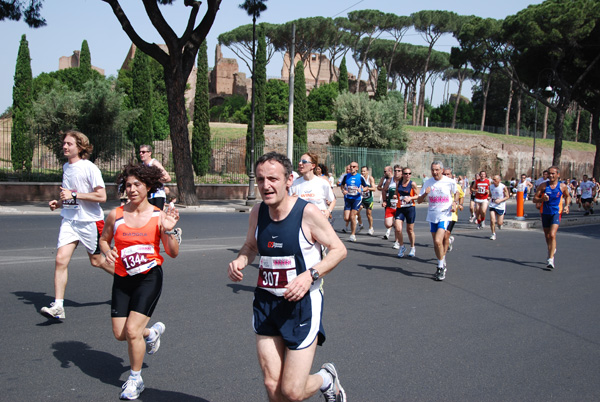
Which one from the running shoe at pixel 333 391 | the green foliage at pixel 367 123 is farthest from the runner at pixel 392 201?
the green foliage at pixel 367 123

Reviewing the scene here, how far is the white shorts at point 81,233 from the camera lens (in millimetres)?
5293

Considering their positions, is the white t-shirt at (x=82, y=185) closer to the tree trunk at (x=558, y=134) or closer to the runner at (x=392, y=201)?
the runner at (x=392, y=201)

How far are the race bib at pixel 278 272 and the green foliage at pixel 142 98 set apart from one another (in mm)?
35327

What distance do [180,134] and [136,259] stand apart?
1601 cm

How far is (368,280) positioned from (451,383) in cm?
371

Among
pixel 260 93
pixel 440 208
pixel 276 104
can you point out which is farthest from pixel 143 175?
pixel 276 104

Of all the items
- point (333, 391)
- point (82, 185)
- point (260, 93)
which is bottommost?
point (333, 391)

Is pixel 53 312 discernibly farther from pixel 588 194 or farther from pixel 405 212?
pixel 588 194

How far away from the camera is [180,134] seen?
19219mm

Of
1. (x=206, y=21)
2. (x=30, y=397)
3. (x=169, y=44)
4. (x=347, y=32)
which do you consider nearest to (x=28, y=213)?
(x=169, y=44)

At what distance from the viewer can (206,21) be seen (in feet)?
62.9

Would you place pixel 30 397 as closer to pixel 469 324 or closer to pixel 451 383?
pixel 451 383

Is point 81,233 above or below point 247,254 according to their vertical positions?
below

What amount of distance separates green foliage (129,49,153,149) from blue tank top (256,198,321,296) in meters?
35.3
